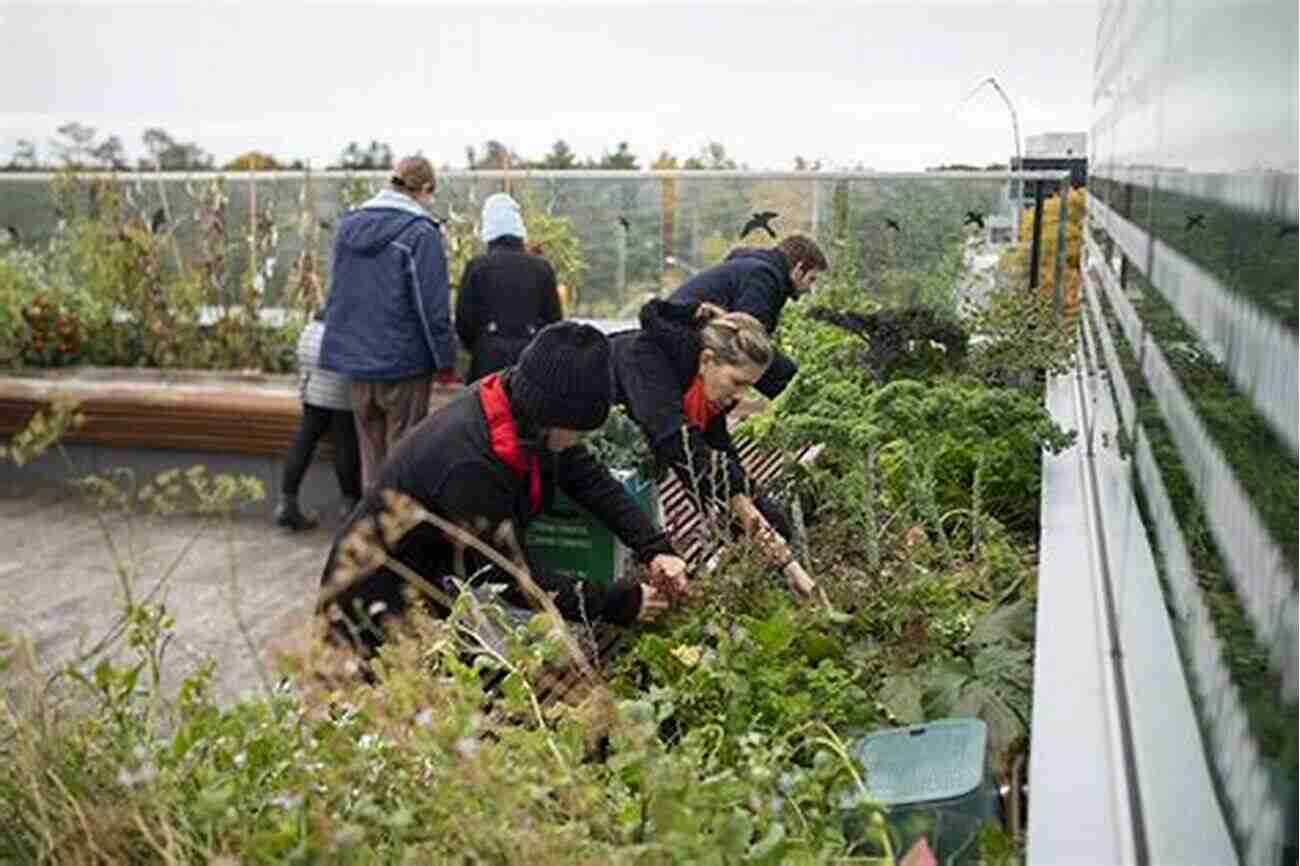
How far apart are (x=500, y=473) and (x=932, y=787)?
1.42m

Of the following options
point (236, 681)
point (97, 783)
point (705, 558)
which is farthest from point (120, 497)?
point (236, 681)

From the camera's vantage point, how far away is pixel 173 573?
584 centimetres

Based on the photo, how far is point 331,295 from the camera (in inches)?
263

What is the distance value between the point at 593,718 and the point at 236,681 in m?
3.52

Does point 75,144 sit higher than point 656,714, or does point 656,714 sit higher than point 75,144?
point 75,144

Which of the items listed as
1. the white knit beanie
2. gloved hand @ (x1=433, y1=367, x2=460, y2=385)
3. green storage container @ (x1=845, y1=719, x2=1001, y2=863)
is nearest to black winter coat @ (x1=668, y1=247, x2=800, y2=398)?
the white knit beanie

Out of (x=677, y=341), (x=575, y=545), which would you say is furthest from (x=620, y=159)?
(x=575, y=545)

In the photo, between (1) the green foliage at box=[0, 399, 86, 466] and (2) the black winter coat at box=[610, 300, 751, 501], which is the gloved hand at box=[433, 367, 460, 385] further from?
(1) the green foliage at box=[0, 399, 86, 466]

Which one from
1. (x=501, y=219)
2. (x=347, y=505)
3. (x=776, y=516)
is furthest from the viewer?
(x=347, y=505)

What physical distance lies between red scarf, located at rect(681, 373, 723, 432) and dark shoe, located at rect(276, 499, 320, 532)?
3724mm

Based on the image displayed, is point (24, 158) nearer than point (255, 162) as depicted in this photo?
Yes

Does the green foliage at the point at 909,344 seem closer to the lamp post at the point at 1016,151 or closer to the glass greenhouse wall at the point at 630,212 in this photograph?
the glass greenhouse wall at the point at 630,212

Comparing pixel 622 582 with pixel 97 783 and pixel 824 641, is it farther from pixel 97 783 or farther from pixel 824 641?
pixel 97 783

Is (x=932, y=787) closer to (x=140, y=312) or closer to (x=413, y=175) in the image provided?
(x=413, y=175)
